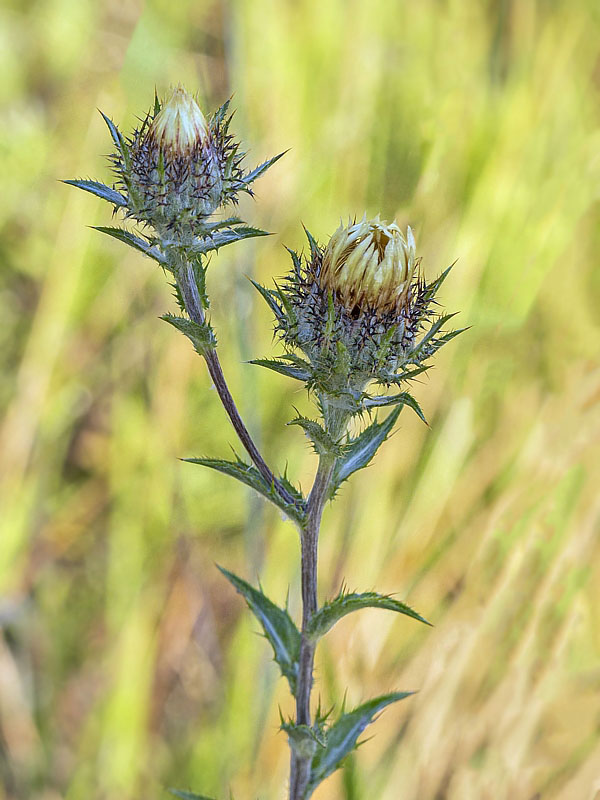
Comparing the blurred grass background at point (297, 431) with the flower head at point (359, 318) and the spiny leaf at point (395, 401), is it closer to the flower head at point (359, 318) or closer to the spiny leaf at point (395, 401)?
the flower head at point (359, 318)

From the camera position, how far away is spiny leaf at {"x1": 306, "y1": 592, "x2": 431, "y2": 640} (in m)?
1.20

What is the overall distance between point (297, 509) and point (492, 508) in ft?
2.95

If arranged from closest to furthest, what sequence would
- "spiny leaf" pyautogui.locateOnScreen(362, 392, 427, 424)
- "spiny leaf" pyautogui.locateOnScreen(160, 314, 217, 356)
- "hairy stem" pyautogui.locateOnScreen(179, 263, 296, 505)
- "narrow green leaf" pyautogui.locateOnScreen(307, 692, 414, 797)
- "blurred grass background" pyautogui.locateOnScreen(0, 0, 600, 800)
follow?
"spiny leaf" pyautogui.locateOnScreen(362, 392, 427, 424), "spiny leaf" pyautogui.locateOnScreen(160, 314, 217, 356), "hairy stem" pyautogui.locateOnScreen(179, 263, 296, 505), "narrow green leaf" pyautogui.locateOnScreen(307, 692, 414, 797), "blurred grass background" pyautogui.locateOnScreen(0, 0, 600, 800)

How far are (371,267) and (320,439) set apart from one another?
32 cm

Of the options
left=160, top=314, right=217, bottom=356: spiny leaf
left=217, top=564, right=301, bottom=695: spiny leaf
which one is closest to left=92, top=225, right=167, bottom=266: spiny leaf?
left=160, top=314, right=217, bottom=356: spiny leaf

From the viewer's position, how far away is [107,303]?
2.71 meters

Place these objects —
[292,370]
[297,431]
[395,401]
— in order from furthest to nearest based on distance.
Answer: [297,431] < [292,370] < [395,401]

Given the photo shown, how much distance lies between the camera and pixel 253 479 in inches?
49.9

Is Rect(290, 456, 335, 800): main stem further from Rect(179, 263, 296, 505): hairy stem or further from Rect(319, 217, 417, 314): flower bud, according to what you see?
Rect(319, 217, 417, 314): flower bud

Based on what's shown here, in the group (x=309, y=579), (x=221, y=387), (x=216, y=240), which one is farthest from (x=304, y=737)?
(x=216, y=240)

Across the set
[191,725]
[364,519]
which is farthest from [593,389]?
[191,725]

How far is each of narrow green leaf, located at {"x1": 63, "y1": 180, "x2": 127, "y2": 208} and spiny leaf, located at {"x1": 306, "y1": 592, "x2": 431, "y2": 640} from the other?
804 mm

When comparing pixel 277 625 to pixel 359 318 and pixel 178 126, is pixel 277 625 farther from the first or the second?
pixel 178 126

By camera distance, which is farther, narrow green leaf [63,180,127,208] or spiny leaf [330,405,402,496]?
spiny leaf [330,405,402,496]
